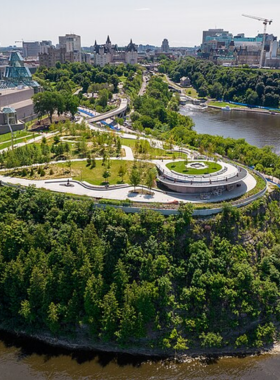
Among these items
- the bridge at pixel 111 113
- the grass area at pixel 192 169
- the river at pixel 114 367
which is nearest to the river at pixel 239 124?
the bridge at pixel 111 113

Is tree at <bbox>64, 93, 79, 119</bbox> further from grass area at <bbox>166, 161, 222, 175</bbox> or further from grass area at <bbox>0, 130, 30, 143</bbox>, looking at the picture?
grass area at <bbox>166, 161, 222, 175</bbox>

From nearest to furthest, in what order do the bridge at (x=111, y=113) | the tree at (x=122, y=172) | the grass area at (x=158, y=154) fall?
the tree at (x=122, y=172), the grass area at (x=158, y=154), the bridge at (x=111, y=113)

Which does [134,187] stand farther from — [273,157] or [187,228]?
[273,157]

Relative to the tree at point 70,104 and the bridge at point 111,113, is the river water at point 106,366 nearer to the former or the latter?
the tree at point 70,104

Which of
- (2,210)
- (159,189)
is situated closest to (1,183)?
(2,210)

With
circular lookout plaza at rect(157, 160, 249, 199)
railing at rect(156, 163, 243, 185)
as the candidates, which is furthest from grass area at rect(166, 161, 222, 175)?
railing at rect(156, 163, 243, 185)

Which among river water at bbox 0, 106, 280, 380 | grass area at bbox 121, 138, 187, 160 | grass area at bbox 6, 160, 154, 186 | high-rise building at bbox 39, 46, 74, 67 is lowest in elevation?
river water at bbox 0, 106, 280, 380
